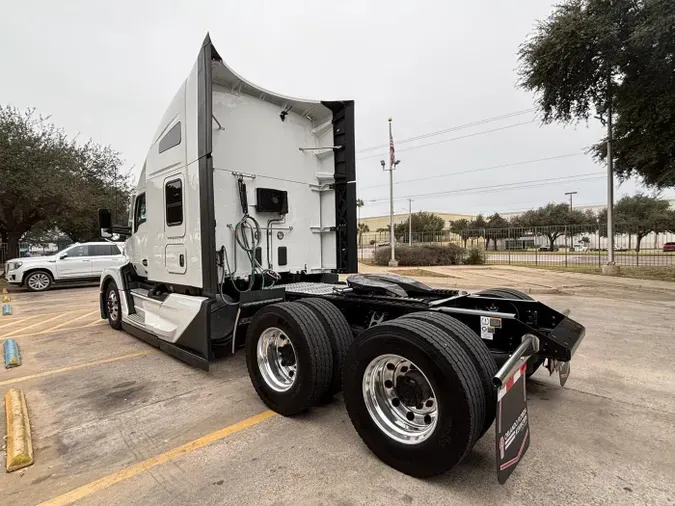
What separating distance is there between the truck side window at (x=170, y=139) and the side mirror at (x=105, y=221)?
2.12 metres

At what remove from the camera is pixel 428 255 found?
23.3m

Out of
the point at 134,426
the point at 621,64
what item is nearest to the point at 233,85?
the point at 134,426

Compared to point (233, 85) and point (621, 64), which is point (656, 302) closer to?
point (621, 64)

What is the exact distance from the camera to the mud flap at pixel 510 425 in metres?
2.11

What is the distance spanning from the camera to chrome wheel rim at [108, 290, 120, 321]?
23.0 ft

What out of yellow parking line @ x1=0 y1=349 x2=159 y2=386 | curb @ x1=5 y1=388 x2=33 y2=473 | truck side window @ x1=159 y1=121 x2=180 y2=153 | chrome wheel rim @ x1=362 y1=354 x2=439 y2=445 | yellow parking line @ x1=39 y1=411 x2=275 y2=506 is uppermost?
truck side window @ x1=159 y1=121 x2=180 y2=153

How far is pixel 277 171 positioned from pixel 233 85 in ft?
3.86

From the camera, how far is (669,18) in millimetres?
9750

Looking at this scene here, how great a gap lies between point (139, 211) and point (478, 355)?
581cm

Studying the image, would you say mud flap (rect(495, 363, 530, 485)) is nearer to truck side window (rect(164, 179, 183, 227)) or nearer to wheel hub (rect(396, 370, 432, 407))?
wheel hub (rect(396, 370, 432, 407))

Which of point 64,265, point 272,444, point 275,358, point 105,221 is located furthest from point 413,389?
point 64,265

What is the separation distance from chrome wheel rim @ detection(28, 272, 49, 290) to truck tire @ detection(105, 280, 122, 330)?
9.40 meters

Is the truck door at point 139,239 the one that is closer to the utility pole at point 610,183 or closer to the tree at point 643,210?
the utility pole at point 610,183

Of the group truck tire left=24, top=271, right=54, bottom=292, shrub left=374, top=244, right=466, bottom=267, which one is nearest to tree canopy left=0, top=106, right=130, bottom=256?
truck tire left=24, top=271, right=54, bottom=292
